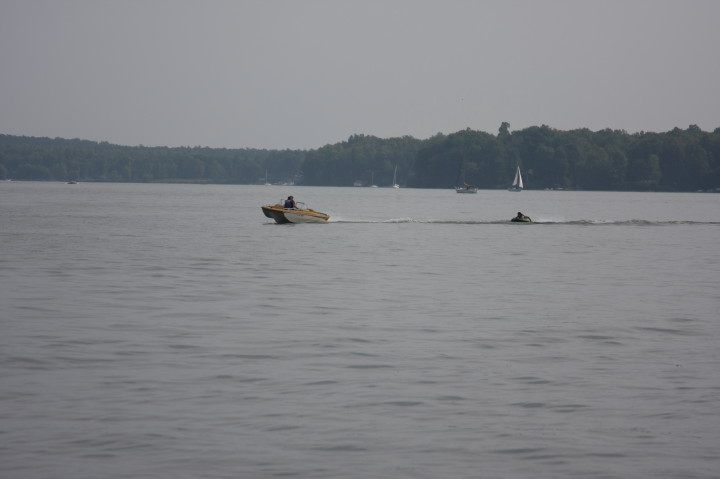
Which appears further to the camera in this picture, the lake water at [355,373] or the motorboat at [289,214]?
the motorboat at [289,214]

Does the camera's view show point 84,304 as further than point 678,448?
Yes

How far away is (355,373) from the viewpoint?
1697 centimetres

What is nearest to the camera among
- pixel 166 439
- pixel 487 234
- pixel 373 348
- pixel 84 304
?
pixel 166 439

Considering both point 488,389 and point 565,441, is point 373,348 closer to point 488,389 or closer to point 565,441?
point 488,389

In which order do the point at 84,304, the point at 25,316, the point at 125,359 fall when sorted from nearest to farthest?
the point at 125,359 < the point at 25,316 < the point at 84,304

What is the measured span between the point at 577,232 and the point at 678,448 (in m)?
60.4

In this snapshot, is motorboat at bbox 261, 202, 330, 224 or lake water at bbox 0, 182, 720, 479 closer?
lake water at bbox 0, 182, 720, 479

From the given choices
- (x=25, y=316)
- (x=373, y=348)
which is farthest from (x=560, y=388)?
(x=25, y=316)

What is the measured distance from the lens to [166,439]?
41.4ft

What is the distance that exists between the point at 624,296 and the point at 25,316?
1714cm

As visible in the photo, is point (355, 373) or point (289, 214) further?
point (289, 214)

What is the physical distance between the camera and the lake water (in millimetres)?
12078

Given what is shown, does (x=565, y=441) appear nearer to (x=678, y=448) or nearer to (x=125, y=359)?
(x=678, y=448)

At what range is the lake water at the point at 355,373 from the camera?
1208 cm
